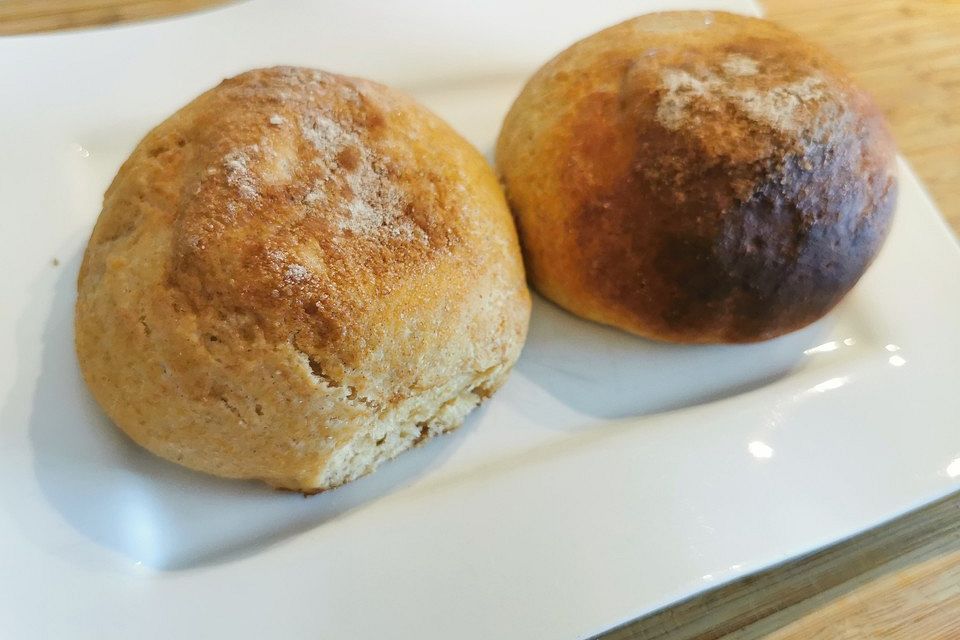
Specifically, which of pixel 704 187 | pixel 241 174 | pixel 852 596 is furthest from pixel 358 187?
pixel 852 596

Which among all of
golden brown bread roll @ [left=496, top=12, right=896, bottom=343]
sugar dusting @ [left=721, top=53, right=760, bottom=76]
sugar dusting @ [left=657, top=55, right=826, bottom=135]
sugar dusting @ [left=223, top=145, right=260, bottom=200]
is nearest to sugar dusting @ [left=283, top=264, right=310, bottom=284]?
sugar dusting @ [left=223, top=145, right=260, bottom=200]

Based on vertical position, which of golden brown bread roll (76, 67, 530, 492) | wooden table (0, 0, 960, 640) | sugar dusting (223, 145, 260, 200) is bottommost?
wooden table (0, 0, 960, 640)

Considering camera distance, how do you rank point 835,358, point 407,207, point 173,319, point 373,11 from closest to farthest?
point 173,319 < point 407,207 < point 835,358 < point 373,11

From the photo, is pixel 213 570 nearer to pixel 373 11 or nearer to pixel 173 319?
pixel 173 319

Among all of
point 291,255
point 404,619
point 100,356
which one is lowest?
point 404,619

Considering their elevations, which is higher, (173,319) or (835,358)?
(173,319)

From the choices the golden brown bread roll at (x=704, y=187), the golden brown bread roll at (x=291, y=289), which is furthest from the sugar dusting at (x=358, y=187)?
the golden brown bread roll at (x=704, y=187)

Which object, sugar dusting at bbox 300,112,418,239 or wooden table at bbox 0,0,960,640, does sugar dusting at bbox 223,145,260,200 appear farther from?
wooden table at bbox 0,0,960,640

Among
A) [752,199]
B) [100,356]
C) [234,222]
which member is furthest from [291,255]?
[752,199]
